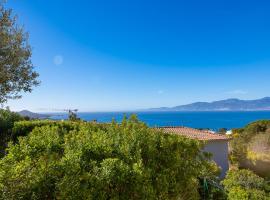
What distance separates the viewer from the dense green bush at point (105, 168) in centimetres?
348

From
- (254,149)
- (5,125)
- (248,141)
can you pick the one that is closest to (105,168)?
(5,125)

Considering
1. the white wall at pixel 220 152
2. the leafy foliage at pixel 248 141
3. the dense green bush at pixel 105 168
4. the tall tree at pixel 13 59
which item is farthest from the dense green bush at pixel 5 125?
the leafy foliage at pixel 248 141

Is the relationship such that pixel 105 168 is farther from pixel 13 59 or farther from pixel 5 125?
pixel 5 125

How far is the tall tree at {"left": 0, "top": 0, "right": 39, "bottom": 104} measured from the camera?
41.4 ft

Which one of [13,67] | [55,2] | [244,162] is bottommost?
[244,162]

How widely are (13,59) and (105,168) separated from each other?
422 inches

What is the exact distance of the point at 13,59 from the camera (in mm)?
12906

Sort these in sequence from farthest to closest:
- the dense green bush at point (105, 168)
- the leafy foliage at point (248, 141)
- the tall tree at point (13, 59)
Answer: the leafy foliage at point (248, 141) < the tall tree at point (13, 59) < the dense green bush at point (105, 168)

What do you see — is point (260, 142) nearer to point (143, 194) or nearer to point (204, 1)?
point (204, 1)

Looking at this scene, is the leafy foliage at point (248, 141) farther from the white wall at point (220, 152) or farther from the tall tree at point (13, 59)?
the tall tree at point (13, 59)

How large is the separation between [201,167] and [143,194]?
3.32 meters

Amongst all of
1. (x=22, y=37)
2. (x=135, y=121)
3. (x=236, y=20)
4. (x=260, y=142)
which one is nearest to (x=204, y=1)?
(x=236, y=20)

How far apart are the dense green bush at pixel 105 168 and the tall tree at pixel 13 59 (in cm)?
769

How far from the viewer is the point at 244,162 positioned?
981 inches
